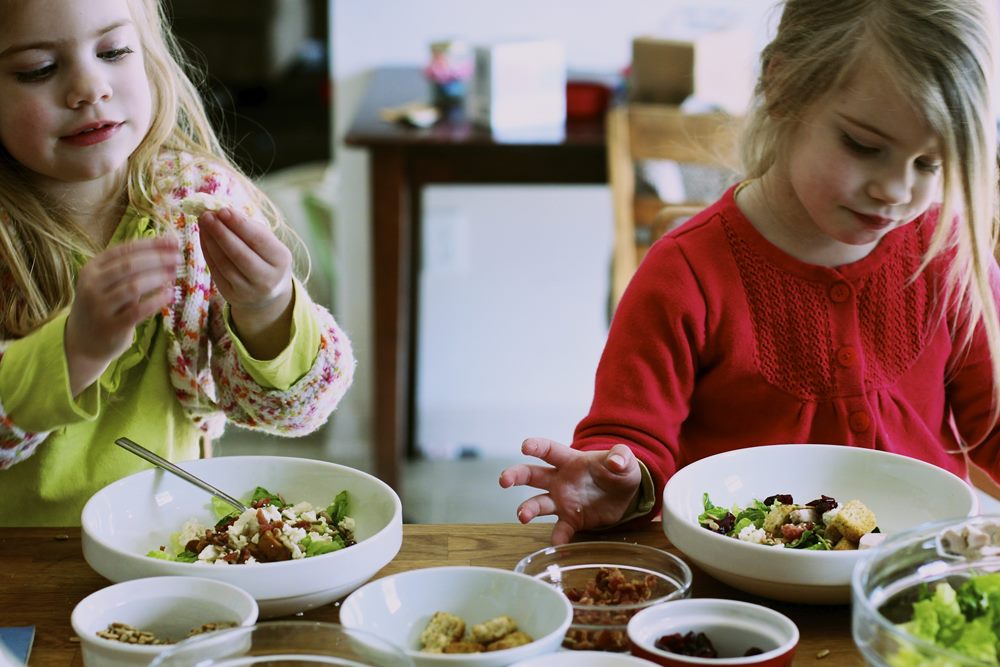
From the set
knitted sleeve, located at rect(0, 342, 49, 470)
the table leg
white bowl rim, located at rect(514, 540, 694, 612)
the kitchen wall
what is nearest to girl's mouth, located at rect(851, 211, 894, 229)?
white bowl rim, located at rect(514, 540, 694, 612)

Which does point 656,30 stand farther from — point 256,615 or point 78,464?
point 256,615

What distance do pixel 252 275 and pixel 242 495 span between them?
21 centimetres

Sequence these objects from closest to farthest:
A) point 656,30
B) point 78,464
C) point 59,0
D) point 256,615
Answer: point 256,615
point 59,0
point 78,464
point 656,30

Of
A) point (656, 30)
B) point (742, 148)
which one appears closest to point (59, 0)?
point (742, 148)

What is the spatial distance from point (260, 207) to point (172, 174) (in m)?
0.11

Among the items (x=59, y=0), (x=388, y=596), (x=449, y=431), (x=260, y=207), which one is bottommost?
(x=449, y=431)

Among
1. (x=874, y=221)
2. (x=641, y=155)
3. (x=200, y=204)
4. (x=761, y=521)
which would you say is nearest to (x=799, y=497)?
(x=761, y=521)

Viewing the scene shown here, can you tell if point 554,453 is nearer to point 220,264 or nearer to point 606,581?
point 606,581

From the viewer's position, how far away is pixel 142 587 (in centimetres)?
89

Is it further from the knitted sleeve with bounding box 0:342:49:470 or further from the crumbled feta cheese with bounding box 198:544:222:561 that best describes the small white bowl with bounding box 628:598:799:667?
the knitted sleeve with bounding box 0:342:49:470

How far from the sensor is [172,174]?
4.54ft

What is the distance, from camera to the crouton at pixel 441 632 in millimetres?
866

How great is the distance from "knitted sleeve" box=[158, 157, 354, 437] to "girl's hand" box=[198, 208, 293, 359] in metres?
0.05

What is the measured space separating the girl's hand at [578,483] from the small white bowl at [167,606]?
329 millimetres
